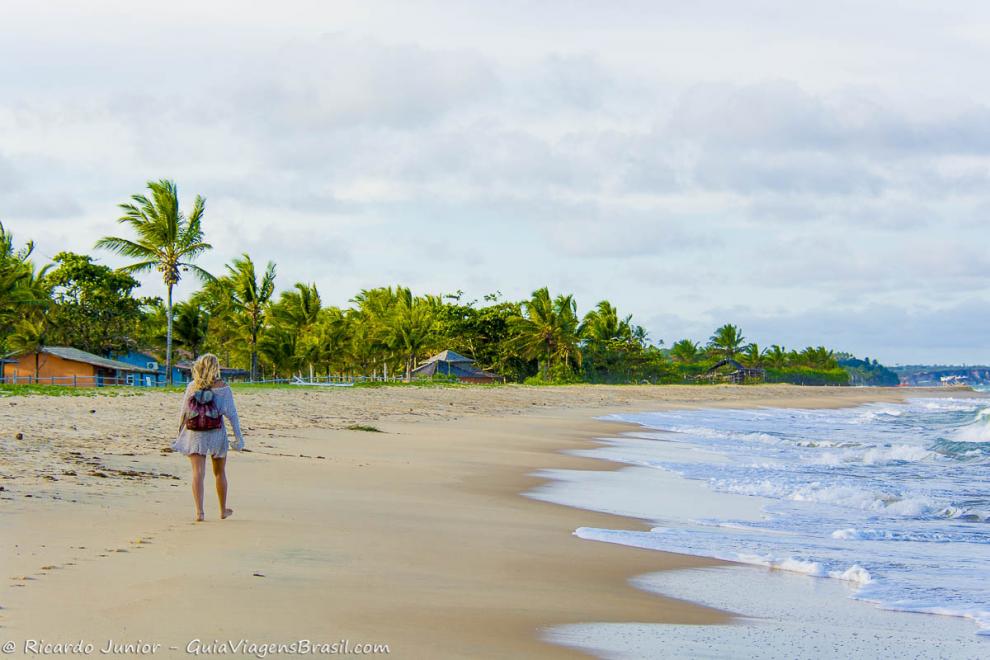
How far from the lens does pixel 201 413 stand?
6715 millimetres

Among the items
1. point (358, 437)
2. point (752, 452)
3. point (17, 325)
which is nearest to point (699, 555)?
point (358, 437)

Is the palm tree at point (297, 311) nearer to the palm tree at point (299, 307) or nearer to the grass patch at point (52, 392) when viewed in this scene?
the palm tree at point (299, 307)

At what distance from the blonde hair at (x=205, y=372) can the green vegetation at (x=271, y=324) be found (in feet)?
88.4

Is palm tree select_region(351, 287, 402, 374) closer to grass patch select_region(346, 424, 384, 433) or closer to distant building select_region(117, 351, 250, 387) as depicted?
distant building select_region(117, 351, 250, 387)

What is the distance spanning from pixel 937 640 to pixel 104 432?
9.97 metres

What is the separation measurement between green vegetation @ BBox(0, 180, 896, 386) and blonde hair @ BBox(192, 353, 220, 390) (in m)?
27.0

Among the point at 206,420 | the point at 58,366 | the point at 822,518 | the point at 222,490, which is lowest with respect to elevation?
the point at 822,518

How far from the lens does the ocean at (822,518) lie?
19.5 feet

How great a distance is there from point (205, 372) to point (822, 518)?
20.7 feet

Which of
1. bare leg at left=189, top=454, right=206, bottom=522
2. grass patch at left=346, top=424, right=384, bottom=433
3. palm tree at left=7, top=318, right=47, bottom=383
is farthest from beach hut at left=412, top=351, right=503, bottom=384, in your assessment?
bare leg at left=189, top=454, right=206, bottom=522

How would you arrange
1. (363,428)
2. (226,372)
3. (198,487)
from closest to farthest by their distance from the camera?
1. (198,487)
2. (363,428)
3. (226,372)

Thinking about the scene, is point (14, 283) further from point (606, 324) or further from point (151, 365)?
point (606, 324)

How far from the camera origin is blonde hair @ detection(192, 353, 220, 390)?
6.65 metres

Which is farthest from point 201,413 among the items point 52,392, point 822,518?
point 52,392
